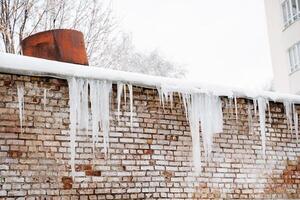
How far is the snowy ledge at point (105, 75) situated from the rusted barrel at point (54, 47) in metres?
0.68

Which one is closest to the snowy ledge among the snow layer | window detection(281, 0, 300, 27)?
the snow layer

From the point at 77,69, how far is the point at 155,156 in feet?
4.60

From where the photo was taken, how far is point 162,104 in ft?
17.9

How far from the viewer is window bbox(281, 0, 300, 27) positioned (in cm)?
1529

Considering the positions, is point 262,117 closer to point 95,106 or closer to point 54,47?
point 95,106

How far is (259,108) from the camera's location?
621 centimetres

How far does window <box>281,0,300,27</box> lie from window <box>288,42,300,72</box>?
3.08 ft

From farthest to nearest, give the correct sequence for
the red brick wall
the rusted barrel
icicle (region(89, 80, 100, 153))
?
the rusted barrel
icicle (region(89, 80, 100, 153))
the red brick wall

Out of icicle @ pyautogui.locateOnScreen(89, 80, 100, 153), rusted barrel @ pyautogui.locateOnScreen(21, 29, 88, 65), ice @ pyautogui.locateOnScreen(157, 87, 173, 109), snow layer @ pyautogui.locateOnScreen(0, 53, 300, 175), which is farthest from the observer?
rusted barrel @ pyautogui.locateOnScreen(21, 29, 88, 65)

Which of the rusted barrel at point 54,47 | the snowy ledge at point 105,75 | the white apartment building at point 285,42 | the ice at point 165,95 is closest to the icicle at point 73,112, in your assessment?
the snowy ledge at point 105,75

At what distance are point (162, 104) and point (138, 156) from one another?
2.53ft

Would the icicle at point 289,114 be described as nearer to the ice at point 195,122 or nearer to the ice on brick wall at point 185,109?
the ice on brick wall at point 185,109

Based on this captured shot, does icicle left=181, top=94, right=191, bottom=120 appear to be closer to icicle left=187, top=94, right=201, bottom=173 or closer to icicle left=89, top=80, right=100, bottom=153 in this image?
icicle left=187, top=94, right=201, bottom=173

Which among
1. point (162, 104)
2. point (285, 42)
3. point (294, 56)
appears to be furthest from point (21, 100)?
point (285, 42)
